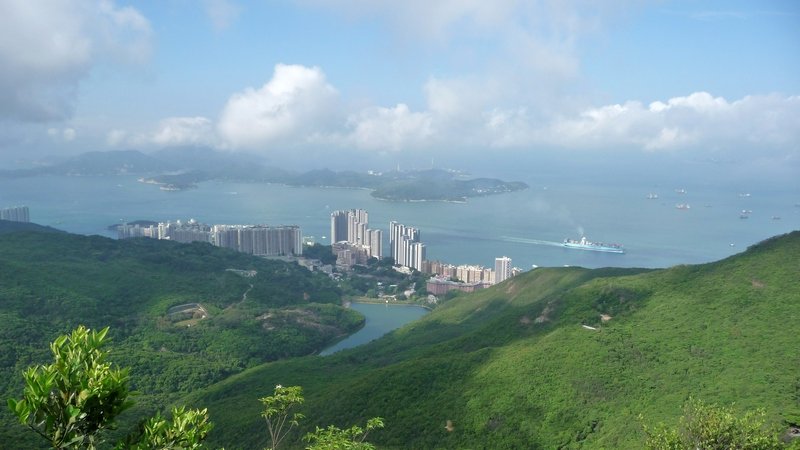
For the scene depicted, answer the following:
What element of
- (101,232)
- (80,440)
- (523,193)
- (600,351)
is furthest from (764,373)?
(523,193)

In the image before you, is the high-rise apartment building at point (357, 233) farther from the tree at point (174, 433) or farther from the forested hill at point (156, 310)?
the tree at point (174, 433)

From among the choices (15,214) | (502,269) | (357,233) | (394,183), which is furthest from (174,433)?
(394,183)

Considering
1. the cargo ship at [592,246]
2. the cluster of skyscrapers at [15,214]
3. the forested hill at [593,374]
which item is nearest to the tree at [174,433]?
the forested hill at [593,374]

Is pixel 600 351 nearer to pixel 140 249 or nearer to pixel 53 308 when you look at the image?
pixel 53 308

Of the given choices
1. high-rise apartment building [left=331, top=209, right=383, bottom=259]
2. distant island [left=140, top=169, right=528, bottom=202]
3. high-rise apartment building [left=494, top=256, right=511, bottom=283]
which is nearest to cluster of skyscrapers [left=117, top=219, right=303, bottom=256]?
high-rise apartment building [left=331, top=209, right=383, bottom=259]

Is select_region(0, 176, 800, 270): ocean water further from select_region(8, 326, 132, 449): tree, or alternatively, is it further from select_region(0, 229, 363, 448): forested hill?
select_region(8, 326, 132, 449): tree

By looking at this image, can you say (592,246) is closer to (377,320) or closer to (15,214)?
(377,320)
